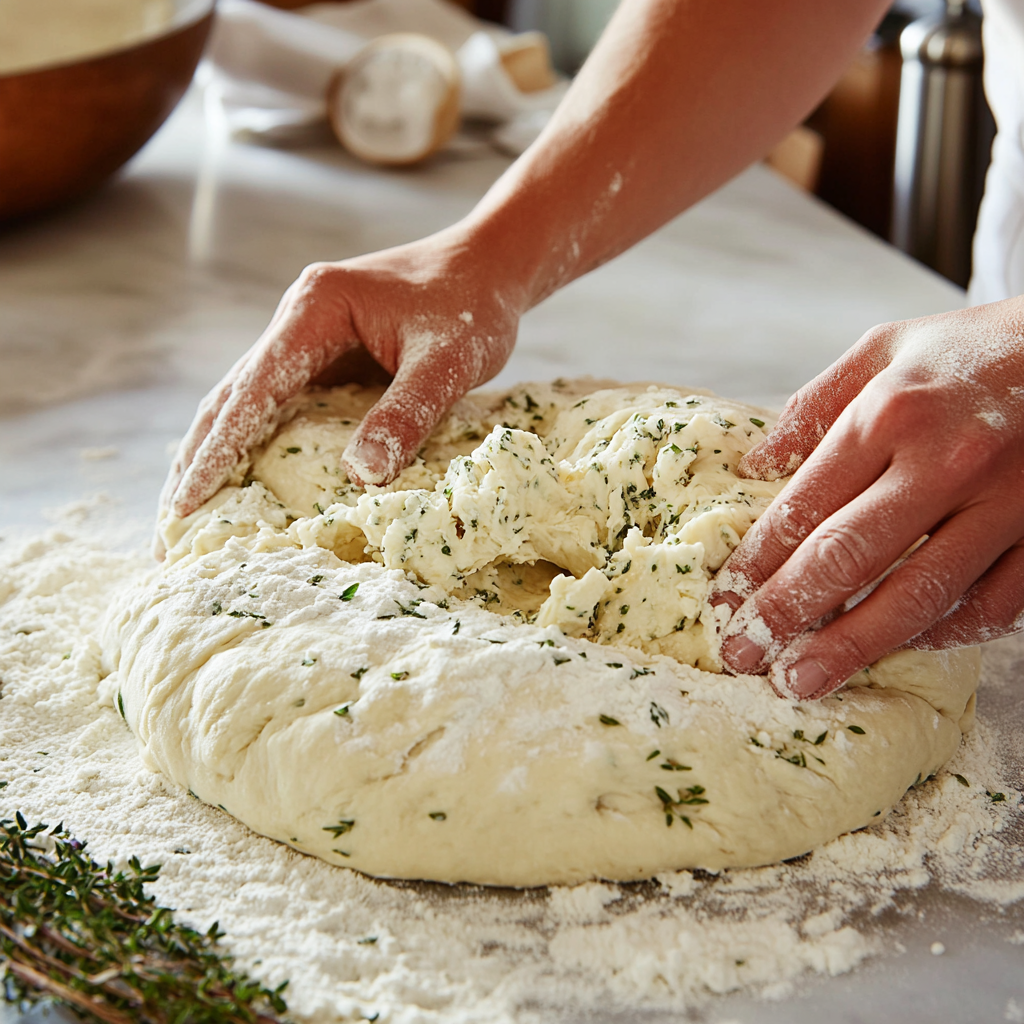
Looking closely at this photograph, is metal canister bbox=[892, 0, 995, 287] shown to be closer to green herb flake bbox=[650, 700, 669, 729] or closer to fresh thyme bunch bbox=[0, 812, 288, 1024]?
green herb flake bbox=[650, 700, 669, 729]

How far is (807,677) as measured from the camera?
141cm

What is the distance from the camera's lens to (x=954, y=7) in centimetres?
356

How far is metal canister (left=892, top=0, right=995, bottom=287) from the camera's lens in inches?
141

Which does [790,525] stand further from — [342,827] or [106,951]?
[106,951]

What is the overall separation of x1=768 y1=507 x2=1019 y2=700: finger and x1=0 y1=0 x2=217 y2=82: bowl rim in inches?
107

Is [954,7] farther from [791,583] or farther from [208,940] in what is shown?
[208,940]

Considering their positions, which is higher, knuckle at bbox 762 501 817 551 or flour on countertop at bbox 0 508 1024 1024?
knuckle at bbox 762 501 817 551

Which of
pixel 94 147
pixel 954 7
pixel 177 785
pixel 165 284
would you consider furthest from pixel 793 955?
pixel 954 7

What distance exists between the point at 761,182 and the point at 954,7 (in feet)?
2.86

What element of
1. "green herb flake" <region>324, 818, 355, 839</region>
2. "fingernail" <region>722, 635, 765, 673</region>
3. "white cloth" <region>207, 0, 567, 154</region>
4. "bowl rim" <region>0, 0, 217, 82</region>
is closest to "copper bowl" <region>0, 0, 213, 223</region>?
"bowl rim" <region>0, 0, 217, 82</region>

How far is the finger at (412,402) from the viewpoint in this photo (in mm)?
1730

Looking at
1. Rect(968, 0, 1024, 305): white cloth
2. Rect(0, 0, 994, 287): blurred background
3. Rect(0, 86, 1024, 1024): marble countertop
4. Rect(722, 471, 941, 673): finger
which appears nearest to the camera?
Rect(722, 471, 941, 673): finger

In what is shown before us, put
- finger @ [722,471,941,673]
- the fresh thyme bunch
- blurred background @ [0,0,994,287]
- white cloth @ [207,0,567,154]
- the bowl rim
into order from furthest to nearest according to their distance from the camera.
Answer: white cloth @ [207,0,567,154] < blurred background @ [0,0,994,287] < the bowl rim < finger @ [722,471,941,673] < the fresh thyme bunch

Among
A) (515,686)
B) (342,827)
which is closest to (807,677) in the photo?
(515,686)
